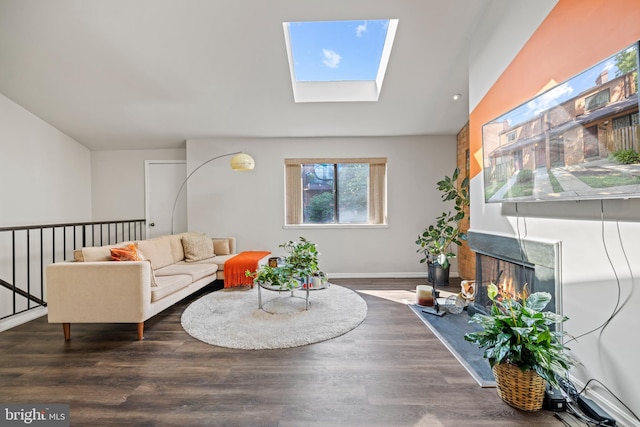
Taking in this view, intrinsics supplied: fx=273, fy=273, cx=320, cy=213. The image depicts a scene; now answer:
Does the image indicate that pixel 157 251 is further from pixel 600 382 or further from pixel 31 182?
pixel 600 382

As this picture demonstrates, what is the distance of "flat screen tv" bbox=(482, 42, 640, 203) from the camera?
1.30 m

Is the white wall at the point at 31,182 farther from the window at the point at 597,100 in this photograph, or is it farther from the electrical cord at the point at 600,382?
the window at the point at 597,100

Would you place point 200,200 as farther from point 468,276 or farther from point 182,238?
point 468,276

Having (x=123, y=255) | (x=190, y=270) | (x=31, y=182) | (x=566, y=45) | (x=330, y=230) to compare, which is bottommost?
(x=190, y=270)

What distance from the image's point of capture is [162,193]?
15.9 feet

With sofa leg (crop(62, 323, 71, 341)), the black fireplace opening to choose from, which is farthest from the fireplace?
sofa leg (crop(62, 323, 71, 341))

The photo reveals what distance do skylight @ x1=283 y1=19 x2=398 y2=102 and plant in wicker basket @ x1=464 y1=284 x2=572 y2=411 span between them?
9.00 ft

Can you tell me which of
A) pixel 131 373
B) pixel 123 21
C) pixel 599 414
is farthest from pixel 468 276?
pixel 123 21

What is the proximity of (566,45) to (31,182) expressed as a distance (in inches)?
235

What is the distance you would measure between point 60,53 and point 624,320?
5003 millimetres

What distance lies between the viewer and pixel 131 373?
190 cm

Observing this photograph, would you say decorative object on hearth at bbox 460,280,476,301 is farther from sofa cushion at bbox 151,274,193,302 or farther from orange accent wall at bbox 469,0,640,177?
sofa cushion at bbox 151,274,193,302

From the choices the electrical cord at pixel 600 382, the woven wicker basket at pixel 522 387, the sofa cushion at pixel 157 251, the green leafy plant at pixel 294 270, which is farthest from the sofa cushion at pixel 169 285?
the electrical cord at pixel 600 382

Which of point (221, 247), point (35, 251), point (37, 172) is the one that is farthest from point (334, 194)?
point (35, 251)
